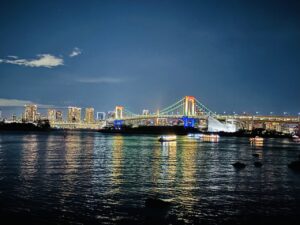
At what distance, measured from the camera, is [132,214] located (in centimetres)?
1345

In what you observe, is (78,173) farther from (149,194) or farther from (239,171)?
(239,171)

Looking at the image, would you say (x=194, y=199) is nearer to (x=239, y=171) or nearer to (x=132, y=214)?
(x=132, y=214)

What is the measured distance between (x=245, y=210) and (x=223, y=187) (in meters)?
4.83

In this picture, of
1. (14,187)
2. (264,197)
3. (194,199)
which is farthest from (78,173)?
(264,197)

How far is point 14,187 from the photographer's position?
18078mm

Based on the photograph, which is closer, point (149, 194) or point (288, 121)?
point (149, 194)

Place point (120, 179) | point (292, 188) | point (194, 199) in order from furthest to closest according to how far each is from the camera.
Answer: point (120, 179) < point (292, 188) < point (194, 199)

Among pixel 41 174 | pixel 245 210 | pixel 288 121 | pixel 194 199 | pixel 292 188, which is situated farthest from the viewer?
pixel 288 121

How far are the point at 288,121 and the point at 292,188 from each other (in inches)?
3105

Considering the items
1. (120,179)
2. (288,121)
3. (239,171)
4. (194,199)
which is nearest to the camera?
(194,199)

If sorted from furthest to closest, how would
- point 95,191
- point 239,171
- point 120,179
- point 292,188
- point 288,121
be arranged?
point 288,121, point 239,171, point 120,179, point 292,188, point 95,191

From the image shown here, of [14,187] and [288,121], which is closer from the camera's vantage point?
[14,187]

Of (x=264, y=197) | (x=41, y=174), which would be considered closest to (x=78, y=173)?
(x=41, y=174)

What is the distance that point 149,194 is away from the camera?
17.1 meters
